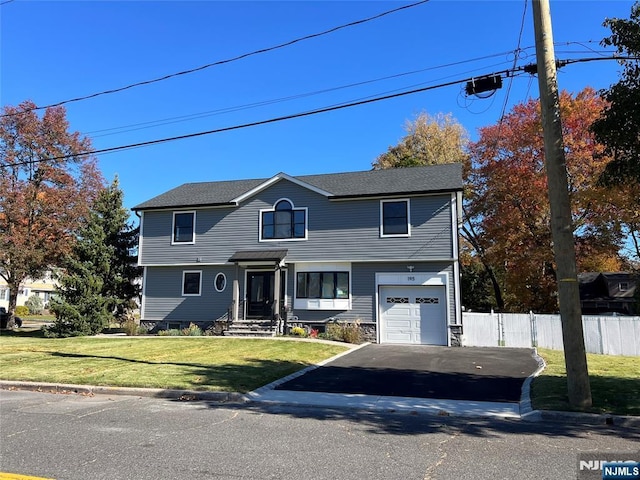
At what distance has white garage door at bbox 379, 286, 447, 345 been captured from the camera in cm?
1986

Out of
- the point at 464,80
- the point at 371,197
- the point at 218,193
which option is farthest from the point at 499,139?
the point at 464,80

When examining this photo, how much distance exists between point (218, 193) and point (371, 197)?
870 centimetres

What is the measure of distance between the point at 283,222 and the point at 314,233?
178 cm

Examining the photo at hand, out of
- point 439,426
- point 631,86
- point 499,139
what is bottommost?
point 439,426

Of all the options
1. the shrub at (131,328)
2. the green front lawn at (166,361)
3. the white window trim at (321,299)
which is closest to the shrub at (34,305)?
the shrub at (131,328)

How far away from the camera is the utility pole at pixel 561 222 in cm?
786

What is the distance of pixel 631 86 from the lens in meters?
7.97

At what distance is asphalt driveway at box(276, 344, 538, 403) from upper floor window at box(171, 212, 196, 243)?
37.3 ft

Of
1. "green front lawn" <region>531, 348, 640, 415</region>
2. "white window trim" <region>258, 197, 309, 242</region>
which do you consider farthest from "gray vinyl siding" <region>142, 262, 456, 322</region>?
"green front lawn" <region>531, 348, 640, 415</region>

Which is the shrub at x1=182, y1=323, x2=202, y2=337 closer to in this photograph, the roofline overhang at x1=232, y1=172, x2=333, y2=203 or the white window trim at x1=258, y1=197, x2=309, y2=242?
the white window trim at x1=258, y1=197, x2=309, y2=242

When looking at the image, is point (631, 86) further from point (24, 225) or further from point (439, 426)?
point (24, 225)

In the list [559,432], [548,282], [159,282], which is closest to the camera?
[559,432]

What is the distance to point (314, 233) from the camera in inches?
866

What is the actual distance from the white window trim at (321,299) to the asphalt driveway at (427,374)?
404 centimetres
